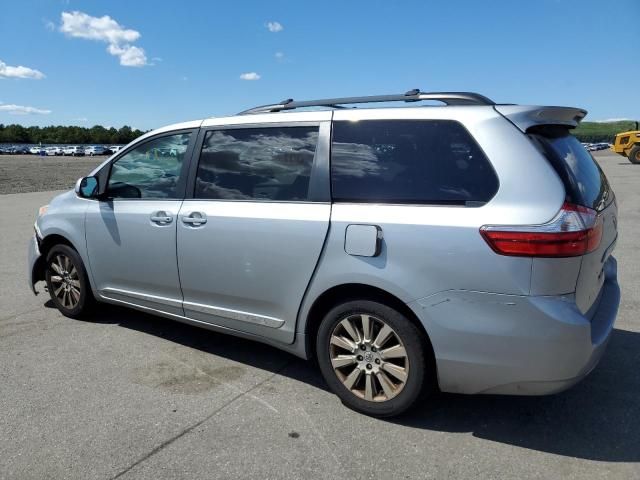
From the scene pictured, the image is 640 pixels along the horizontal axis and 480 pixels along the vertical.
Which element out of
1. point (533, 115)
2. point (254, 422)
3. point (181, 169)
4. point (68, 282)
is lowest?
point (254, 422)

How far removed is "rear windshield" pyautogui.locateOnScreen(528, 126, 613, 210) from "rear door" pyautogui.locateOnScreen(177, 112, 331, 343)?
1239 mm

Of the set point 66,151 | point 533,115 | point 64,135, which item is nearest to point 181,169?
point 533,115

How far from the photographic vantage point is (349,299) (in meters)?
3.09

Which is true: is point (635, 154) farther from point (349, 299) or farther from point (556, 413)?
point (349, 299)

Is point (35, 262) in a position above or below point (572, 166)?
below

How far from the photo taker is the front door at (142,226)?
154 inches

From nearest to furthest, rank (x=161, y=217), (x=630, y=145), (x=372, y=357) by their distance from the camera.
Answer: (x=372, y=357), (x=161, y=217), (x=630, y=145)

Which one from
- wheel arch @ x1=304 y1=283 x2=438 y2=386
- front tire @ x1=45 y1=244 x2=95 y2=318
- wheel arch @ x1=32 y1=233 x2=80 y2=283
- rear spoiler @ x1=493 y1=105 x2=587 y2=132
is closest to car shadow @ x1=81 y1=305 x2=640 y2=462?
wheel arch @ x1=304 y1=283 x2=438 y2=386

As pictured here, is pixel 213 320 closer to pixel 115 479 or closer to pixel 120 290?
pixel 120 290

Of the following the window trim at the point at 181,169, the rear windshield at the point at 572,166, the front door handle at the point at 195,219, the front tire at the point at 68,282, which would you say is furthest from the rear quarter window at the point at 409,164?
the front tire at the point at 68,282

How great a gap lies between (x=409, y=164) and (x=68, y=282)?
3492 mm

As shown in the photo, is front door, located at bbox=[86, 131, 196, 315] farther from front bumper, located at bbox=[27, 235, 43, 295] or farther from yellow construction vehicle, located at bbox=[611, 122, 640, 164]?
yellow construction vehicle, located at bbox=[611, 122, 640, 164]

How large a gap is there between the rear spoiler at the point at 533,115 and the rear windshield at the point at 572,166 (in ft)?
0.14

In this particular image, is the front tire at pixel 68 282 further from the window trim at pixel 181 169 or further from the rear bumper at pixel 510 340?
the rear bumper at pixel 510 340
